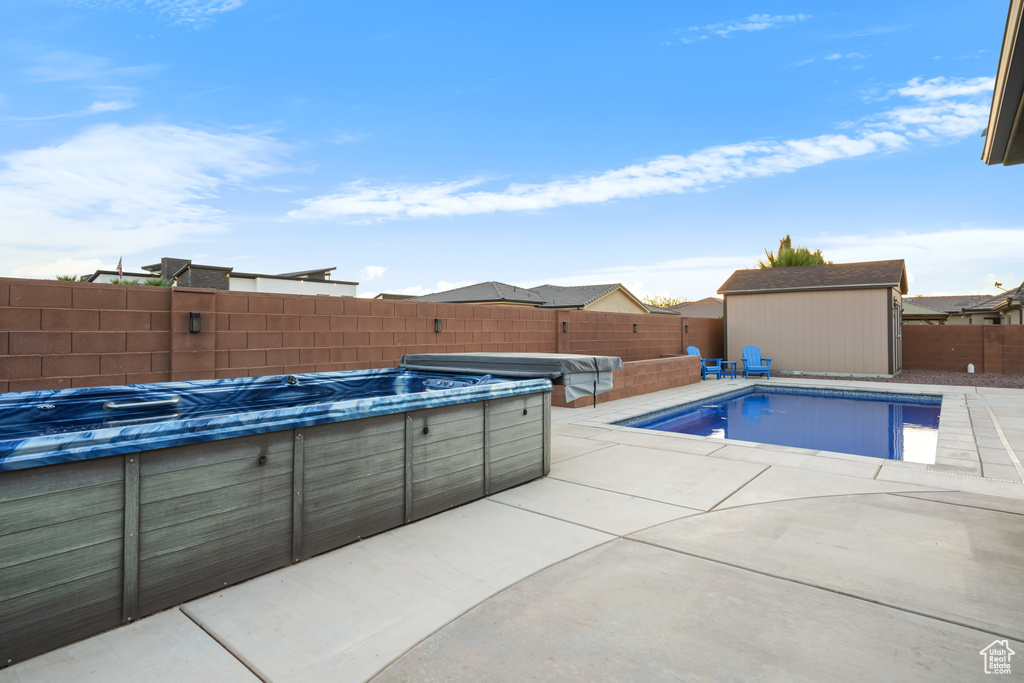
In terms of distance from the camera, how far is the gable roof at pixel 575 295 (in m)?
25.2

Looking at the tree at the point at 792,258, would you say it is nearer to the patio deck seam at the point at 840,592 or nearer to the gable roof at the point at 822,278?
the gable roof at the point at 822,278

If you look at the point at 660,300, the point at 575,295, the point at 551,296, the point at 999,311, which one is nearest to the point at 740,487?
the point at 575,295

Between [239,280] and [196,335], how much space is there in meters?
23.0

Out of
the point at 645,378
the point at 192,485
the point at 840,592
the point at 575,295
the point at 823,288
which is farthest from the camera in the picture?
the point at 575,295

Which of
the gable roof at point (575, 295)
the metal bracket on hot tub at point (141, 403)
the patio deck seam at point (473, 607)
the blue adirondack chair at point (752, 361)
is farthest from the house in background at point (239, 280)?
the patio deck seam at point (473, 607)

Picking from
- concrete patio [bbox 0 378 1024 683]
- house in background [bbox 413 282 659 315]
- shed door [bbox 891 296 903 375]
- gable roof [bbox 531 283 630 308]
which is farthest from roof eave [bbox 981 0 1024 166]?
gable roof [bbox 531 283 630 308]

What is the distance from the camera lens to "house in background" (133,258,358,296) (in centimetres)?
2315

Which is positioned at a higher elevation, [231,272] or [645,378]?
[231,272]

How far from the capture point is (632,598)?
2303 millimetres

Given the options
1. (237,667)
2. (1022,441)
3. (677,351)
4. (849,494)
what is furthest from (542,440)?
(677,351)

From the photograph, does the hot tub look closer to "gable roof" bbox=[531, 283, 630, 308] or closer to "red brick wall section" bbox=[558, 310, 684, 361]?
"red brick wall section" bbox=[558, 310, 684, 361]

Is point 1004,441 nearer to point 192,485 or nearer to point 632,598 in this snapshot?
point 632,598

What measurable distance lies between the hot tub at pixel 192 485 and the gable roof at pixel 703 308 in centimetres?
4140

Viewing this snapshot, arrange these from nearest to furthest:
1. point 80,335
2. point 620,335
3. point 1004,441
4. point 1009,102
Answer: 1. point 1009,102
2. point 80,335
3. point 1004,441
4. point 620,335
